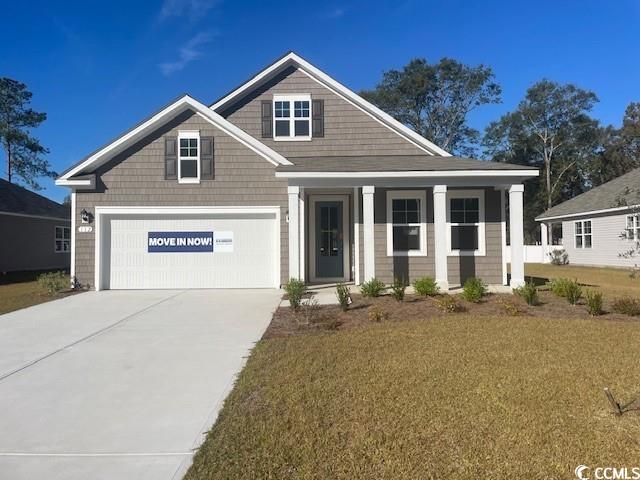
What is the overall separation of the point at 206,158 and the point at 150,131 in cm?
169

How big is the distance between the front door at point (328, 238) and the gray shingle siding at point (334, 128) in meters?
1.95

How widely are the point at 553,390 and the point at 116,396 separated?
4.34 metres

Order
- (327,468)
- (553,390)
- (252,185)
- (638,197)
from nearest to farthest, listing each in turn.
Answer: (327,468), (553,390), (638,197), (252,185)

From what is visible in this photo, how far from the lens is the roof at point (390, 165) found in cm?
1147

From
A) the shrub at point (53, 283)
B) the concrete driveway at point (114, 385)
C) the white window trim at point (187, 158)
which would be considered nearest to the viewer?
the concrete driveway at point (114, 385)

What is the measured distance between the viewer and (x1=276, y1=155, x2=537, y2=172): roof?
452 inches

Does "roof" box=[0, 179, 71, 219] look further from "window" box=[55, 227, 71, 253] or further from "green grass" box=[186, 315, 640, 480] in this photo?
"green grass" box=[186, 315, 640, 480]

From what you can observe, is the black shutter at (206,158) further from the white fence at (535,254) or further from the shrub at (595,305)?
the white fence at (535,254)

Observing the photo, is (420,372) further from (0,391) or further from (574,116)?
(574,116)

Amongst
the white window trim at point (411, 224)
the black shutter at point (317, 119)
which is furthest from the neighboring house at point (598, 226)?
the black shutter at point (317, 119)

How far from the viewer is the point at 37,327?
7914mm

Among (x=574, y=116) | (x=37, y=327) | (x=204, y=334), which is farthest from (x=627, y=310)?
(x=574, y=116)

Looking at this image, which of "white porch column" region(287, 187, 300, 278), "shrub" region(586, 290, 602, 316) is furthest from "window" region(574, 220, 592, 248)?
"white porch column" region(287, 187, 300, 278)

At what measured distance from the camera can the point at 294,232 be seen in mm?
11477
